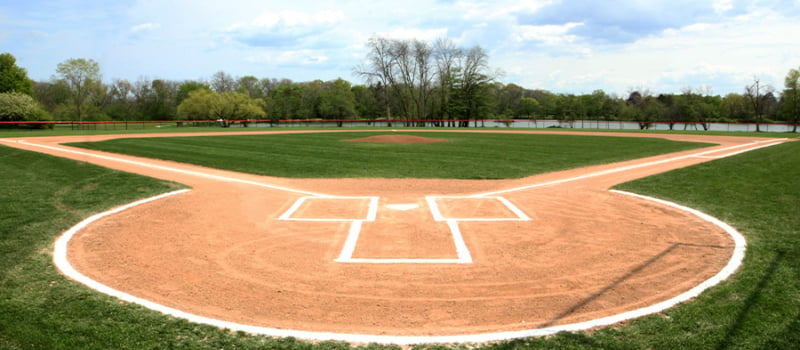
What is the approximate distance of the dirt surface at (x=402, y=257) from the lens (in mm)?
4672

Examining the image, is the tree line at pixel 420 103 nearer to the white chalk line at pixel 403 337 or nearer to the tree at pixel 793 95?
the tree at pixel 793 95

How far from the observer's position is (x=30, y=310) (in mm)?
4535

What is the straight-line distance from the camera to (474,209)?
9.36 metres

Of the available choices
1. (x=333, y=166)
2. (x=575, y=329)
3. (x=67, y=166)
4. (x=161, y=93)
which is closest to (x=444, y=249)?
(x=575, y=329)

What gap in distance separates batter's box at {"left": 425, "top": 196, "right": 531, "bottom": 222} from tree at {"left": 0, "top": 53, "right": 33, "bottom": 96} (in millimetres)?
71882

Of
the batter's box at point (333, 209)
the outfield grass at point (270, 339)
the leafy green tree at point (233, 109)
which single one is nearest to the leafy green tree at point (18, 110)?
the leafy green tree at point (233, 109)

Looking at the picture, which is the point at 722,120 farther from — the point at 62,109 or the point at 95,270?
the point at 62,109

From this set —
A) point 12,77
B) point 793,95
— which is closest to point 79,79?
point 12,77

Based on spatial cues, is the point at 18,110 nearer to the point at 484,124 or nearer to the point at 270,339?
the point at 484,124

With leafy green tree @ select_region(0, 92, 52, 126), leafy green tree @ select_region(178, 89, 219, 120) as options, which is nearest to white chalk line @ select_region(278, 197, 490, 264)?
leafy green tree @ select_region(0, 92, 52, 126)

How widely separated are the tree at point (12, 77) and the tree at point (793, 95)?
99.6 m

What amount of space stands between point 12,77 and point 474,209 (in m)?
75.2

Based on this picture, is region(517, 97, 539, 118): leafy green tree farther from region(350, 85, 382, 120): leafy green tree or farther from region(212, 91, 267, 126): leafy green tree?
region(212, 91, 267, 126): leafy green tree

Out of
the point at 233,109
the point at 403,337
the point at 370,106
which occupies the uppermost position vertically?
the point at 370,106
